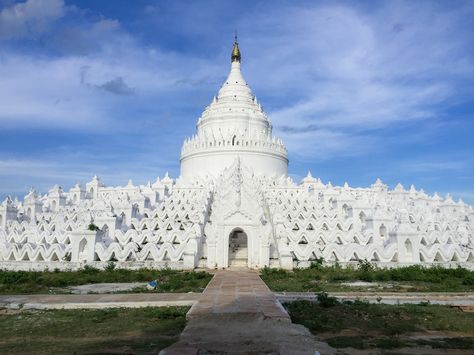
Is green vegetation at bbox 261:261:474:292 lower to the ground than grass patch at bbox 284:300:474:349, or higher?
higher

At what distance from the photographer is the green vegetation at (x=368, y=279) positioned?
43.7ft

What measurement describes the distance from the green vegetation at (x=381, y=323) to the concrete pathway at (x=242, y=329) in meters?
0.56

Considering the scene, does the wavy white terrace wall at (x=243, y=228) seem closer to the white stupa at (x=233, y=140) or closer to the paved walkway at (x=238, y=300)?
the paved walkway at (x=238, y=300)

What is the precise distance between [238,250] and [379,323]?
598 inches

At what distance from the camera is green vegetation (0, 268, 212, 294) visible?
13.4 metres

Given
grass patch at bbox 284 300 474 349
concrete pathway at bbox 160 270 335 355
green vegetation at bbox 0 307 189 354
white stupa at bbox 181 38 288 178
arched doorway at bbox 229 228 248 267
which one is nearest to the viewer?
concrete pathway at bbox 160 270 335 355

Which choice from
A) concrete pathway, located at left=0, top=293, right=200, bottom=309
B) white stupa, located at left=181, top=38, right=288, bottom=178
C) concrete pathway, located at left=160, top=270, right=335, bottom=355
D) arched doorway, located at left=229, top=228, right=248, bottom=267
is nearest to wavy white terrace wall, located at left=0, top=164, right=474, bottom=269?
arched doorway, located at left=229, top=228, right=248, bottom=267

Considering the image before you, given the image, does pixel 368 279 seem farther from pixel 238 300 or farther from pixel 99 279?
pixel 99 279

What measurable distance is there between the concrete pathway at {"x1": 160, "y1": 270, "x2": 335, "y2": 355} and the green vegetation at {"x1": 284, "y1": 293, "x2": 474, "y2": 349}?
22.0 inches

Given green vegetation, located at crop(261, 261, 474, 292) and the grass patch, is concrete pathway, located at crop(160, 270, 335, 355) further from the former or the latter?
green vegetation, located at crop(261, 261, 474, 292)

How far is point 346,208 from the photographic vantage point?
27.2 meters

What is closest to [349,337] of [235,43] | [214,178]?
[214,178]

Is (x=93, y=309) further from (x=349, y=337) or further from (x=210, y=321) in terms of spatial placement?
(x=349, y=337)

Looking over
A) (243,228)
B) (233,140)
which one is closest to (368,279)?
(243,228)
